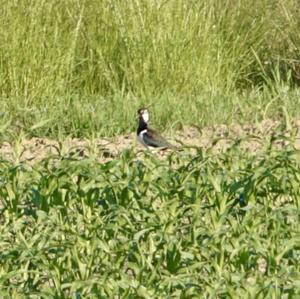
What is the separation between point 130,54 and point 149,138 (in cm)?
245

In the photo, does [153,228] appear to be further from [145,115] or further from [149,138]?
[145,115]

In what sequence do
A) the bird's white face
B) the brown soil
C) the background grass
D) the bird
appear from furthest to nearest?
the background grass
the bird's white face
the bird
the brown soil

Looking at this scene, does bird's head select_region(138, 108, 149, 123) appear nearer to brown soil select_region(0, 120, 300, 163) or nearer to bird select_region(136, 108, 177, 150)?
bird select_region(136, 108, 177, 150)

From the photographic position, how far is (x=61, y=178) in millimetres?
4977

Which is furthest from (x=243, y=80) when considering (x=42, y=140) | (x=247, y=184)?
(x=247, y=184)

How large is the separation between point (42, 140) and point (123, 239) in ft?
10.7

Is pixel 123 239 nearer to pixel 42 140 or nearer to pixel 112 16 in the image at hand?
pixel 42 140

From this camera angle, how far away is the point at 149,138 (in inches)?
287

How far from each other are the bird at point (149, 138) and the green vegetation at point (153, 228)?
1.76 m

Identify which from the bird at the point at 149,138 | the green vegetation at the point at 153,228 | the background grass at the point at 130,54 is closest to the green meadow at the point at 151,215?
the green vegetation at the point at 153,228

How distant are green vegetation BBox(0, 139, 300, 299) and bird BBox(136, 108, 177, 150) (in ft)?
5.79

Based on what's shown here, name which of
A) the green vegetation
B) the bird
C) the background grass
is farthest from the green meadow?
the background grass

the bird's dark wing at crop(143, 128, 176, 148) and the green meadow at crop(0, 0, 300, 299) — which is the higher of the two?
the green meadow at crop(0, 0, 300, 299)

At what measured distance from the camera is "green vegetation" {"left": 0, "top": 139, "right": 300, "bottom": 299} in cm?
417
